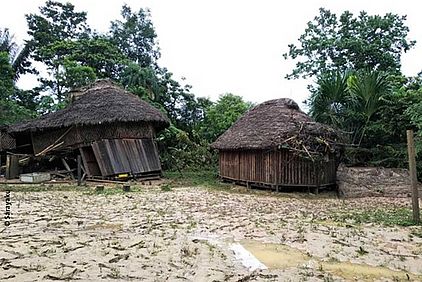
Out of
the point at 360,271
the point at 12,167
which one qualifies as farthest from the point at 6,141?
the point at 360,271

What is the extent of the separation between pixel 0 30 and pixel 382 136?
25.6 m

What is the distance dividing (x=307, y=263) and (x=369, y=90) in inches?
565

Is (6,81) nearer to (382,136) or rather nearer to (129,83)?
(129,83)

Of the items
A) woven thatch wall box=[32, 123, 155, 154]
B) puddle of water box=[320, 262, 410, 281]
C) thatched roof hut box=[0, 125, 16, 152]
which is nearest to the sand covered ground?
puddle of water box=[320, 262, 410, 281]

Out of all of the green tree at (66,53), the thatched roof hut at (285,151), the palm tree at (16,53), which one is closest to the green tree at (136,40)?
the green tree at (66,53)

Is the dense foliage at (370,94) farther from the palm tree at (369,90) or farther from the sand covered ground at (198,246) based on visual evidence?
the sand covered ground at (198,246)

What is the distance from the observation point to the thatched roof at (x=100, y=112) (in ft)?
59.1

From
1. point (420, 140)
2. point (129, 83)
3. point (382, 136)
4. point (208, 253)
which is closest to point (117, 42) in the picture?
point (129, 83)

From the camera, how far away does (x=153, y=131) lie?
20.0 meters

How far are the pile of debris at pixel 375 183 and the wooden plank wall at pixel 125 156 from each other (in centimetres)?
941

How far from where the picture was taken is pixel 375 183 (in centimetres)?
1418

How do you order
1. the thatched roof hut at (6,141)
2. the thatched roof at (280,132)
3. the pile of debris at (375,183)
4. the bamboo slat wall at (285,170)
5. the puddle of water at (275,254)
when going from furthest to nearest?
the thatched roof hut at (6,141), the bamboo slat wall at (285,170), the thatched roof at (280,132), the pile of debris at (375,183), the puddle of water at (275,254)

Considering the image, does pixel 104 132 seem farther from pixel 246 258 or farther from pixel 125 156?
pixel 246 258

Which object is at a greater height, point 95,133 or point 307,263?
point 95,133
